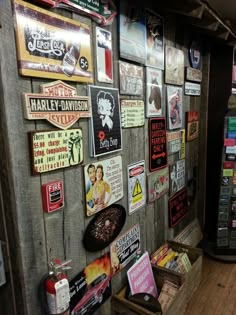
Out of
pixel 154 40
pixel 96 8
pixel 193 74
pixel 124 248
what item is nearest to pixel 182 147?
pixel 193 74

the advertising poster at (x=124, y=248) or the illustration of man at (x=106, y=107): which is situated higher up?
the illustration of man at (x=106, y=107)

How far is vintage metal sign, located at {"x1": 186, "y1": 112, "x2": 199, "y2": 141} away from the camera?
234cm

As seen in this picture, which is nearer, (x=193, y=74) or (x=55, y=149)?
(x=55, y=149)

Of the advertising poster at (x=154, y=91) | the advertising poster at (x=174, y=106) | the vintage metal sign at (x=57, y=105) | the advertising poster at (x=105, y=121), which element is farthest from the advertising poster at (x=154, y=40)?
the vintage metal sign at (x=57, y=105)

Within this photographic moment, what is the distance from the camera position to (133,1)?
4.73 ft

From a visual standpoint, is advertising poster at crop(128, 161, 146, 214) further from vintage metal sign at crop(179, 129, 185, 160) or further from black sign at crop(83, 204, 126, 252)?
vintage metal sign at crop(179, 129, 185, 160)

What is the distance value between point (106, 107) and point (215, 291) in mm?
1798

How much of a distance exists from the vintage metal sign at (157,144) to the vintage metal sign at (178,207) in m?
0.44

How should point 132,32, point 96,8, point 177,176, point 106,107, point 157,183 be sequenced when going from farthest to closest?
point 177,176 < point 157,183 < point 132,32 < point 106,107 < point 96,8

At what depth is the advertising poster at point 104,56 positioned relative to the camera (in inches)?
49.1

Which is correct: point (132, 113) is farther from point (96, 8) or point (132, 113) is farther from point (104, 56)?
point (96, 8)

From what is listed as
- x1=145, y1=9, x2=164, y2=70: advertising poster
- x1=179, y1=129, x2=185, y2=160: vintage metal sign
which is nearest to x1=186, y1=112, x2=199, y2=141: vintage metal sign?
x1=179, y1=129, x2=185, y2=160: vintage metal sign

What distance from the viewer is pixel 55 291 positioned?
3.32 feet

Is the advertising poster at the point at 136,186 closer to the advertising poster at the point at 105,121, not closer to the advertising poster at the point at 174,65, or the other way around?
the advertising poster at the point at 105,121
